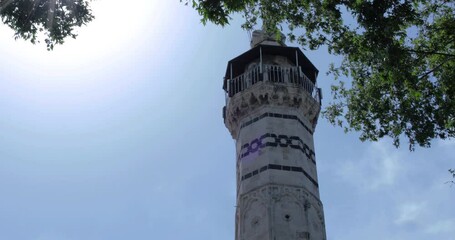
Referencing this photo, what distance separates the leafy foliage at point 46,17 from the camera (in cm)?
1476

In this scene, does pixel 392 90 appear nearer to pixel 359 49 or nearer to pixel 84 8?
pixel 359 49

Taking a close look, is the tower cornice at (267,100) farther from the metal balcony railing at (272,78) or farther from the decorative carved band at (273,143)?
the decorative carved band at (273,143)

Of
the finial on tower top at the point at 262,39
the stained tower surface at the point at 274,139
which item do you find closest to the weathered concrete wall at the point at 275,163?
the stained tower surface at the point at 274,139

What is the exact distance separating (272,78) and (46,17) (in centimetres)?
1814

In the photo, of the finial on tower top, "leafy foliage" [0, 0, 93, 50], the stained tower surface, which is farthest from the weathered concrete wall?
"leafy foliage" [0, 0, 93, 50]

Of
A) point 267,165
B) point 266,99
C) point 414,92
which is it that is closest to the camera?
point 414,92

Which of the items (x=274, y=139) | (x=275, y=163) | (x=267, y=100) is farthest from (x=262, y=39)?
(x=275, y=163)

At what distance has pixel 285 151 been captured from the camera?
28.2 m

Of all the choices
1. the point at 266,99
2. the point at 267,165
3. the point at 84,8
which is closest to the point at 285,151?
the point at 267,165

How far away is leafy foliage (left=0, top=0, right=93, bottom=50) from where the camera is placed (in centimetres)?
1476

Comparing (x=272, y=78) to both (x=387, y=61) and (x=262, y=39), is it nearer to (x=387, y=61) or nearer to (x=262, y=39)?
(x=262, y=39)

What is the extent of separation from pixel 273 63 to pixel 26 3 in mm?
19818

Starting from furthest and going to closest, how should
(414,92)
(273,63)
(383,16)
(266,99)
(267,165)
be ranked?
1. (273,63)
2. (266,99)
3. (267,165)
4. (414,92)
5. (383,16)

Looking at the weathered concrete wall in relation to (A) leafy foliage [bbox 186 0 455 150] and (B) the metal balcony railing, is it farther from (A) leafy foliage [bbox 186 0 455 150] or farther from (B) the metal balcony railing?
(A) leafy foliage [bbox 186 0 455 150]
